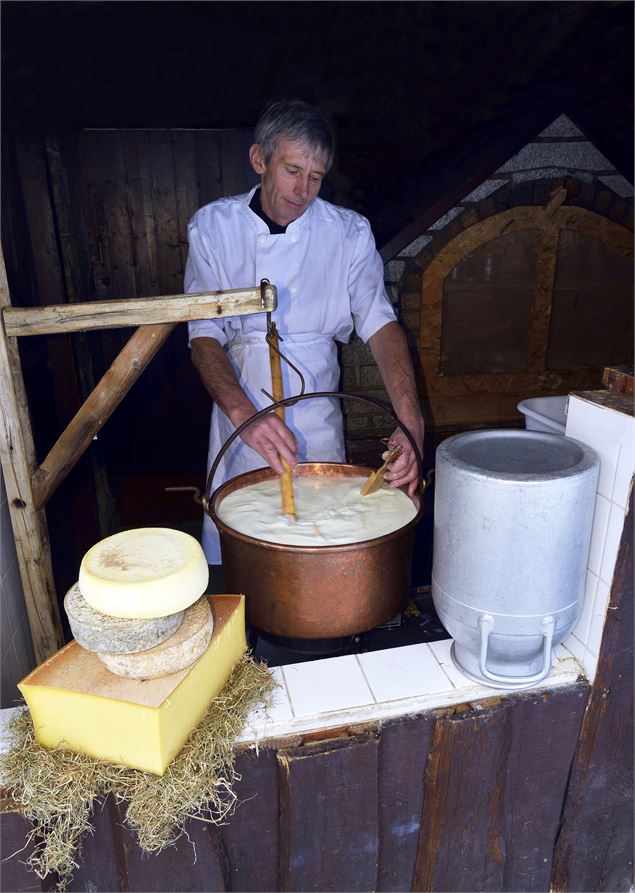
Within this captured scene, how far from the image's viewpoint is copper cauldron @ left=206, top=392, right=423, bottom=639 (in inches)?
66.9

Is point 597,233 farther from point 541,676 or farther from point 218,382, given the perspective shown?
point 541,676

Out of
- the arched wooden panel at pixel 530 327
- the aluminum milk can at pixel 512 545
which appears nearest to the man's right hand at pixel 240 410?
the aluminum milk can at pixel 512 545

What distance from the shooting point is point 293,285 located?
300cm

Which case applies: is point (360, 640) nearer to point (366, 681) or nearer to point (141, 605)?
point (366, 681)

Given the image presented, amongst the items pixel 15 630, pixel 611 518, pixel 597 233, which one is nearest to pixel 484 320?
pixel 597 233

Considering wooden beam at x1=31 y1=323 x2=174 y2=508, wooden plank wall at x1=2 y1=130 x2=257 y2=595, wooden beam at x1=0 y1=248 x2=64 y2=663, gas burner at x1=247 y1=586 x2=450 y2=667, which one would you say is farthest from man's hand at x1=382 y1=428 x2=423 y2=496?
wooden plank wall at x1=2 y1=130 x2=257 y2=595

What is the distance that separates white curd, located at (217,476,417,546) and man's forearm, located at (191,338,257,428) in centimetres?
27

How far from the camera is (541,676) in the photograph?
5.49 feet

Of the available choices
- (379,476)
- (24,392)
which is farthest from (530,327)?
(24,392)

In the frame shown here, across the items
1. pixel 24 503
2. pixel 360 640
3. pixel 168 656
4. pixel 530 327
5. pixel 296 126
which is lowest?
pixel 360 640

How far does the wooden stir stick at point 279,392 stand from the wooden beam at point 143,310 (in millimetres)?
100

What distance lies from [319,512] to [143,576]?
856 mm

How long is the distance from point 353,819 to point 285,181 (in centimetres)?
227

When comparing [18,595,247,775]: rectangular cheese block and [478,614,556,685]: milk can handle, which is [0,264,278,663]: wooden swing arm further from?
[478,614,556,685]: milk can handle
